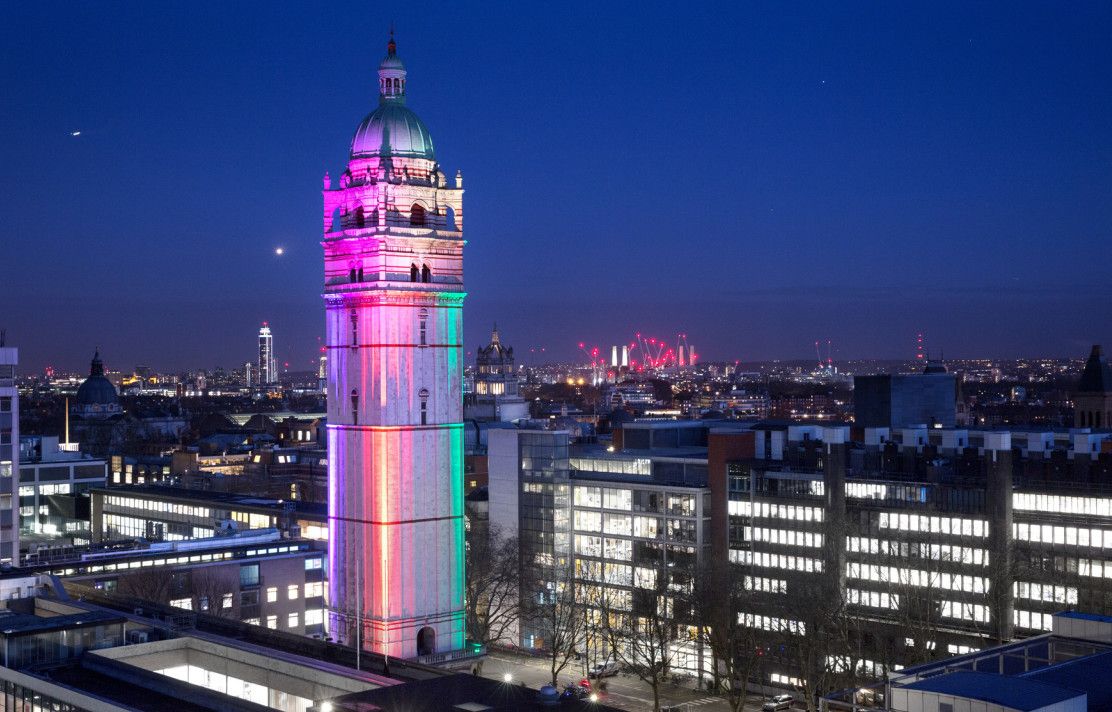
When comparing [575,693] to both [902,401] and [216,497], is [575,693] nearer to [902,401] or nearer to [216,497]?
[902,401]

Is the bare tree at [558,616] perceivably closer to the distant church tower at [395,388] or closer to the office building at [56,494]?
the distant church tower at [395,388]

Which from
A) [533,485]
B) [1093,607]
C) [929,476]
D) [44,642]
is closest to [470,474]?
[533,485]

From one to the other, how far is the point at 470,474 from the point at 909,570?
57996 mm

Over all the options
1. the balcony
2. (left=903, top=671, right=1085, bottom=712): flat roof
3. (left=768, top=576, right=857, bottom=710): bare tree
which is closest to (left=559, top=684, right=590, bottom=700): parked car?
the balcony

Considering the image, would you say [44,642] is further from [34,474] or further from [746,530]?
[34,474]

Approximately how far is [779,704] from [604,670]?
13.1 meters

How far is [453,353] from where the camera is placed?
69.8 m

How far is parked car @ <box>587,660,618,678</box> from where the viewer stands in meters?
84.9

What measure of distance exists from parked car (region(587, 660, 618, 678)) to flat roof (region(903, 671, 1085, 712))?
5088 cm

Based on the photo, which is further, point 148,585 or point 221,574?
point 221,574

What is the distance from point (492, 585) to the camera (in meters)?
95.1

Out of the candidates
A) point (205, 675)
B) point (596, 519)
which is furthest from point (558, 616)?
point (205, 675)

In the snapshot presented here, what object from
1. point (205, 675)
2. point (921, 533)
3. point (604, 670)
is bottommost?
point (604, 670)

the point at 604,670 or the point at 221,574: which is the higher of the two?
the point at 221,574
